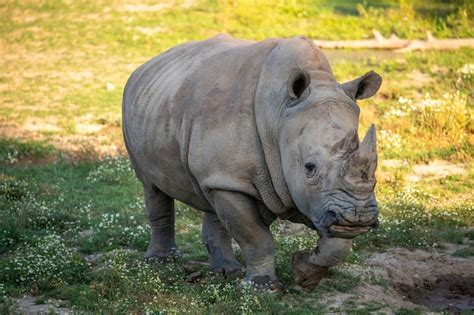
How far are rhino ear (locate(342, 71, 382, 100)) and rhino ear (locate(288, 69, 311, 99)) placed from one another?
0.33m

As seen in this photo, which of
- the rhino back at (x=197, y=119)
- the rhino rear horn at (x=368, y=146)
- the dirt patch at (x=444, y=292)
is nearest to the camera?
the rhino rear horn at (x=368, y=146)

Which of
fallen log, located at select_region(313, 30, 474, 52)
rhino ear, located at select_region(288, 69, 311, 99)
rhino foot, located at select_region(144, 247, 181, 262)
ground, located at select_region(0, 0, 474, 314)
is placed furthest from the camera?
fallen log, located at select_region(313, 30, 474, 52)

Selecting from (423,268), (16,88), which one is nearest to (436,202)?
(423,268)

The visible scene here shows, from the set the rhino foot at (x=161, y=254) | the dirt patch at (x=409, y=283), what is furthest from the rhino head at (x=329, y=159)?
the rhino foot at (x=161, y=254)

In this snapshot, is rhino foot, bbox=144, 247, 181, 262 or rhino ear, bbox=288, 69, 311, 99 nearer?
rhino ear, bbox=288, 69, 311, 99

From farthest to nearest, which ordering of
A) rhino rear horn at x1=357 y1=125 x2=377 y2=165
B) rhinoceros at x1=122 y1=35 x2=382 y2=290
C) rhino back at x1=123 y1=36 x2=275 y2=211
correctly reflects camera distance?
1. rhino back at x1=123 y1=36 x2=275 y2=211
2. rhinoceros at x1=122 y1=35 x2=382 y2=290
3. rhino rear horn at x1=357 y1=125 x2=377 y2=165

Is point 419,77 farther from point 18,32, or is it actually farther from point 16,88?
point 18,32

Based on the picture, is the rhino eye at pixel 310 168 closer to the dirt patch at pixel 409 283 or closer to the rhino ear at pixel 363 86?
the rhino ear at pixel 363 86

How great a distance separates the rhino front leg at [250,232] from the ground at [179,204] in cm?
23

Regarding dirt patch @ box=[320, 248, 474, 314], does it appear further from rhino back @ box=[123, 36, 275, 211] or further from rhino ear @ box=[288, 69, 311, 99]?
rhino ear @ box=[288, 69, 311, 99]

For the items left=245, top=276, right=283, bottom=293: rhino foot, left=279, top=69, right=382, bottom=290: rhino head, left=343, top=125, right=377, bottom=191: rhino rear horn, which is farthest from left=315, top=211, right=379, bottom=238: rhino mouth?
left=245, top=276, right=283, bottom=293: rhino foot

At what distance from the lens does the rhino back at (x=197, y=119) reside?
6.80 metres

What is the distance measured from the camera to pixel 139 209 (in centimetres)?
988

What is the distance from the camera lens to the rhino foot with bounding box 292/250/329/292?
689cm
